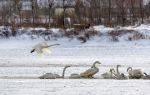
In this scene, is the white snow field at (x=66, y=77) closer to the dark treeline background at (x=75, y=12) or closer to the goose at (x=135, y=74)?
the goose at (x=135, y=74)

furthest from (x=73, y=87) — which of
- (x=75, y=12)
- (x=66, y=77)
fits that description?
(x=75, y=12)

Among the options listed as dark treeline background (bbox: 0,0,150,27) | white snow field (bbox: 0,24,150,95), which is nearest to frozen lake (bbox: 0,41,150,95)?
white snow field (bbox: 0,24,150,95)

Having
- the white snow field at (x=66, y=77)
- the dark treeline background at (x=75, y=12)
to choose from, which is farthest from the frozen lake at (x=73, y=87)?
the dark treeline background at (x=75, y=12)

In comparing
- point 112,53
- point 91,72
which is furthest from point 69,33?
point 91,72

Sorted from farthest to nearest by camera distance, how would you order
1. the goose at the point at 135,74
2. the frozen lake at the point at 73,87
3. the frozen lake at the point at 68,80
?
the goose at the point at 135,74 → the frozen lake at the point at 68,80 → the frozen lake at the point at 73,87

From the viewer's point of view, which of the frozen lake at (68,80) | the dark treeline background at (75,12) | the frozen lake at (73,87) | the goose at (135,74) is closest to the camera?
the frozen lake at (73,87)

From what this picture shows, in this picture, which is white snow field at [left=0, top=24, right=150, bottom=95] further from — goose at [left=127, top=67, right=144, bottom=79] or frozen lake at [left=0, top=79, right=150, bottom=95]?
goose at [left=127, top=67, right=144, bottom=79]

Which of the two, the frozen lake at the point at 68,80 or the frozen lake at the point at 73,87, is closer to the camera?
the frozen lake at the point at 73,87

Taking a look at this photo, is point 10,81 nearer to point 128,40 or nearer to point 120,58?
point 120,58

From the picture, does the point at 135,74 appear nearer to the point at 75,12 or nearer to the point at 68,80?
the point at 68,80

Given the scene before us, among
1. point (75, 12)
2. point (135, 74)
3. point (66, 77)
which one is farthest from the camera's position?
point (75, 12)

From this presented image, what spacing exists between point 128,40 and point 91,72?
19.2 metres

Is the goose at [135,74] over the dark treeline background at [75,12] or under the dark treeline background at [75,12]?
over

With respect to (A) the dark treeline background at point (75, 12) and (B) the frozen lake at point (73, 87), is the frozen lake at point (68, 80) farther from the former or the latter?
(A) the dark treeline background at point (75, 12)
